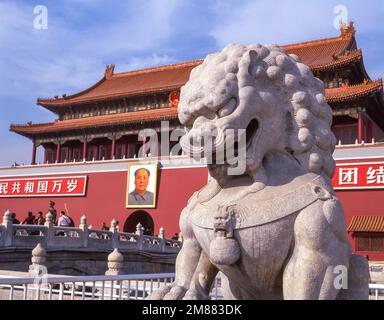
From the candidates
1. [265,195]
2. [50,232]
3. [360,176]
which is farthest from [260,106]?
[360,176]

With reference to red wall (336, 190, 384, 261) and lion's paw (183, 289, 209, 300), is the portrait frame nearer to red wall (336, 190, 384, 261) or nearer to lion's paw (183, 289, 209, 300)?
red wall (336, 190, 384, 261)

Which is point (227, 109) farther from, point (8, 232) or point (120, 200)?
point (120, 200)

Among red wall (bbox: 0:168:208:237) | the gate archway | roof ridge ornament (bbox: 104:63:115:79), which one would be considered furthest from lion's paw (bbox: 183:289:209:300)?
Answer: roof ridge ornament (bbox: 104:63:115:79)

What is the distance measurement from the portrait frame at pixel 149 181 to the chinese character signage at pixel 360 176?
6984 millimetres

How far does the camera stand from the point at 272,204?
2148 mm

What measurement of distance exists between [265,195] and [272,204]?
0.08m

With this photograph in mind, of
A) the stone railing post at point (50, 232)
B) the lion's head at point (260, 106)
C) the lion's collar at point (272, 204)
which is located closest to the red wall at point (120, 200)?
the stone railing post at point (50, 232)

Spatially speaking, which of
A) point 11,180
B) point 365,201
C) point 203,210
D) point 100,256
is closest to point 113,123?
point 11,180

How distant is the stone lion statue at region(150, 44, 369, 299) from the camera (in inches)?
82.9

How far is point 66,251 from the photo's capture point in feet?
37.2

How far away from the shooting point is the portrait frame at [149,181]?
18.6 m

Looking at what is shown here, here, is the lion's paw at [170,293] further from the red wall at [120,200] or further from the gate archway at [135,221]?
the gate archway at [135,221]

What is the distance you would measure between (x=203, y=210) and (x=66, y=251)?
9735 millimetres

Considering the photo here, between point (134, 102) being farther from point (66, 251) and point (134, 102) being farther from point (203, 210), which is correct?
point (203, 210)
